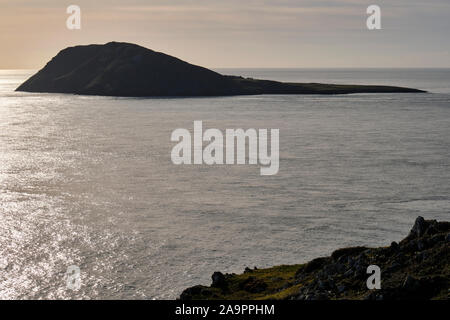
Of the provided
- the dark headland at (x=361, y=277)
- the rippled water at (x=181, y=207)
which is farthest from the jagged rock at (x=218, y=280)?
the rippled water at (x=181, y=207)

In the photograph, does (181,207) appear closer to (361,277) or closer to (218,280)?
(218,280)

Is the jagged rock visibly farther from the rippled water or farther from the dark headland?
the rippled water

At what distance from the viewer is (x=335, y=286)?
36438mm

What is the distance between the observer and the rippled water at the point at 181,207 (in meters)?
48.0

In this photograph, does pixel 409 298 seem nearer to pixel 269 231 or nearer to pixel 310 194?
pixel 269 231

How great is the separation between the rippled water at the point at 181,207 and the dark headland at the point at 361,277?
4.13 meters

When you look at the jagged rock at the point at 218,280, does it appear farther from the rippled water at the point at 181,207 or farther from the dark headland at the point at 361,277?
the rippled water at the point at 181,207

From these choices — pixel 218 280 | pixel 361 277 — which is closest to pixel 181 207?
pixel 218 280

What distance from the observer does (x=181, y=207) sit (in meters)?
66.1

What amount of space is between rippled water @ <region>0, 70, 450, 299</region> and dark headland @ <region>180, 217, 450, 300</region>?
413 centimetres

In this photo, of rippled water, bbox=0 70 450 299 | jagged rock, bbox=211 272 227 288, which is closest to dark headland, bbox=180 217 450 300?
jagged rock, bbox=211 272 227 288

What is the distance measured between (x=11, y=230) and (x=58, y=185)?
20440 millimetres

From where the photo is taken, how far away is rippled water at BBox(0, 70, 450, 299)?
47969 mm

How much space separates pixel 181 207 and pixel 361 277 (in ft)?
106
